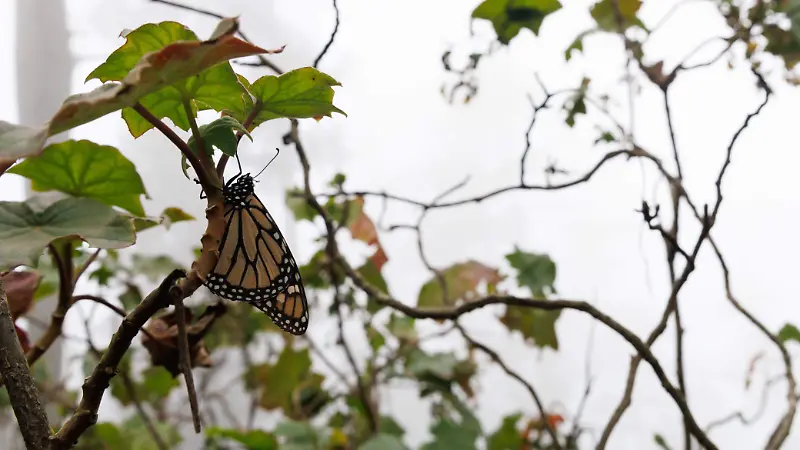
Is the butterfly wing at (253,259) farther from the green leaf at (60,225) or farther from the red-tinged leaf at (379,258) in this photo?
the red-tinged leaf at (379,258)

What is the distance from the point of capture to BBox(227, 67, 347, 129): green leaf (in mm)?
285

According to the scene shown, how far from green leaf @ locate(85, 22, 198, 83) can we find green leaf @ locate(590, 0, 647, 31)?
696mm

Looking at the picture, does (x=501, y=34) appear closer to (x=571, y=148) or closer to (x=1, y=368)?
(x=1, y=368)

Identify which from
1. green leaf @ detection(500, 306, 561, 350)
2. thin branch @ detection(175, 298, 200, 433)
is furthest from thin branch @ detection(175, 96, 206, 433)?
green leaf @ detection(500, 306, 561, 350)

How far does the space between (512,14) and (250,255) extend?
1.79ft

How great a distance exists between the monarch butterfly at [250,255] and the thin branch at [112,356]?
61 millimetres

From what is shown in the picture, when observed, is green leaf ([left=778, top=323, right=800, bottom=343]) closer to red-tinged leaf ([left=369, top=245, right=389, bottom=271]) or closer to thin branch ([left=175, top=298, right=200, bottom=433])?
red-tinged leaf ([left=369, top=245, right=389, bottom=271])

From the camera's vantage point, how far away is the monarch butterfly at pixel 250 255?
1.01ft

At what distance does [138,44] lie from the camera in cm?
26

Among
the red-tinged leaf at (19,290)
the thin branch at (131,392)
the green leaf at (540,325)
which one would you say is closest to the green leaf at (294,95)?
the red-tinged leaf at (19,290)

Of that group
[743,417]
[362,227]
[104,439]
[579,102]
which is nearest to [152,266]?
[104,439]

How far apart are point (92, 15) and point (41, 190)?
1.32 meters

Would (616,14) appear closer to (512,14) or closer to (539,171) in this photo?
(512,14)

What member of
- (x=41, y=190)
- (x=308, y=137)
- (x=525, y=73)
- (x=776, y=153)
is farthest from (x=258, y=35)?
(x=776, y=153)
